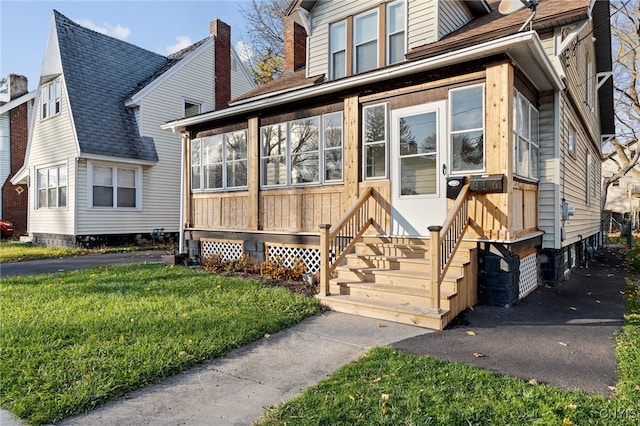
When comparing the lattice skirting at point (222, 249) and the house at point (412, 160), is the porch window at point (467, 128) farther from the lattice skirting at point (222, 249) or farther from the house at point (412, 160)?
the lattice skirting at point (222, 249)

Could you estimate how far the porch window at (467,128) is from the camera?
20.3 ft

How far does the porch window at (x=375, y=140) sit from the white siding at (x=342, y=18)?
2132 mm

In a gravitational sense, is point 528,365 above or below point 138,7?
below

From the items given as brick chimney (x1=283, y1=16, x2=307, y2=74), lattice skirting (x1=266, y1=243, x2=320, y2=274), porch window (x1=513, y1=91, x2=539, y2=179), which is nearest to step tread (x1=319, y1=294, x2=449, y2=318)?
lattice skirting (x1=266, y1=243, x2=320, y2=274)

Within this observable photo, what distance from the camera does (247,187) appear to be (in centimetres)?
929

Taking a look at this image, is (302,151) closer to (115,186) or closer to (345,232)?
(345,232)

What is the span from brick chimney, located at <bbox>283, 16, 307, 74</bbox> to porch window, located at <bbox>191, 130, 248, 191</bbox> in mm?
3913

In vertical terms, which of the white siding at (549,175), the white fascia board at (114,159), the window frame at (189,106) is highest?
the window frame at (189,106)

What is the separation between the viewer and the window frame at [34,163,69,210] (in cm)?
1390

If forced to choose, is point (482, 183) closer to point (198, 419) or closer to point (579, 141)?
point (198, 419)

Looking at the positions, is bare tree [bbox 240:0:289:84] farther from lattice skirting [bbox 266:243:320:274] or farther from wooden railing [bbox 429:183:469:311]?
wooden railing [bbox 429:183:469:311]

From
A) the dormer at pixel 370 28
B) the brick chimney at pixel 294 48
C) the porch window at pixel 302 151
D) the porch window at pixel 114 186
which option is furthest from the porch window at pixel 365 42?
Result: the porch window at pixel 114 186

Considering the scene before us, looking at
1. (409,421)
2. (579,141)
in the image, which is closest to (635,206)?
(579,141)

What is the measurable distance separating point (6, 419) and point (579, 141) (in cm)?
1212
